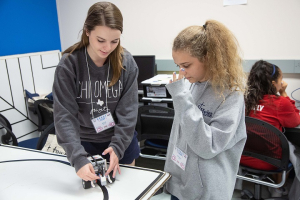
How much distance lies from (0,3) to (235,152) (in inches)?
111

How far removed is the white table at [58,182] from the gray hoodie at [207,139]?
0.13 meters

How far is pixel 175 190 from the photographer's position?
109cm

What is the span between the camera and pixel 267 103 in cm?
184

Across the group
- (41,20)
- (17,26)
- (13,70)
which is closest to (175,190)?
(13,70)

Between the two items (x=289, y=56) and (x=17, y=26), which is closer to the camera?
(x=289, y=56)

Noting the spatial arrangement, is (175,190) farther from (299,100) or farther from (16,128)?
(16,128)

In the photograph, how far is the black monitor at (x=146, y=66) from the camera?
2.86 meters

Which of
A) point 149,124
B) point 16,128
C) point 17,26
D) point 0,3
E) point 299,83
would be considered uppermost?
point 0,3

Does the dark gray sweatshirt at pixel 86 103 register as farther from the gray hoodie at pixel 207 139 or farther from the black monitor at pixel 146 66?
the black monitor at pixel 146 66

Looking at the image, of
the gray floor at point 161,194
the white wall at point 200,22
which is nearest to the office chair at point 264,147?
the gray floor at point 161,194

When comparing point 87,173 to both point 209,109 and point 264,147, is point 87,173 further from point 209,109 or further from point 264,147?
point 264,147

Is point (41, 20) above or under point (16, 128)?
above

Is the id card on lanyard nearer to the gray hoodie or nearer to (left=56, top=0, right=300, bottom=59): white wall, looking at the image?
the gray hoodie

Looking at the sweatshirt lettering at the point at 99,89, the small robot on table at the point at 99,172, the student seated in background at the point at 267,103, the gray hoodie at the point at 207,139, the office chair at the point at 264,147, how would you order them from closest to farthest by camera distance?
the gray hoodie at the point at 207,139 → the small robot on table at the point at 99,172 → the sweatshirt lettering at the point at 99,89 → the office chair at the point at 264,147 → the student seated in background at the point at 267,103
